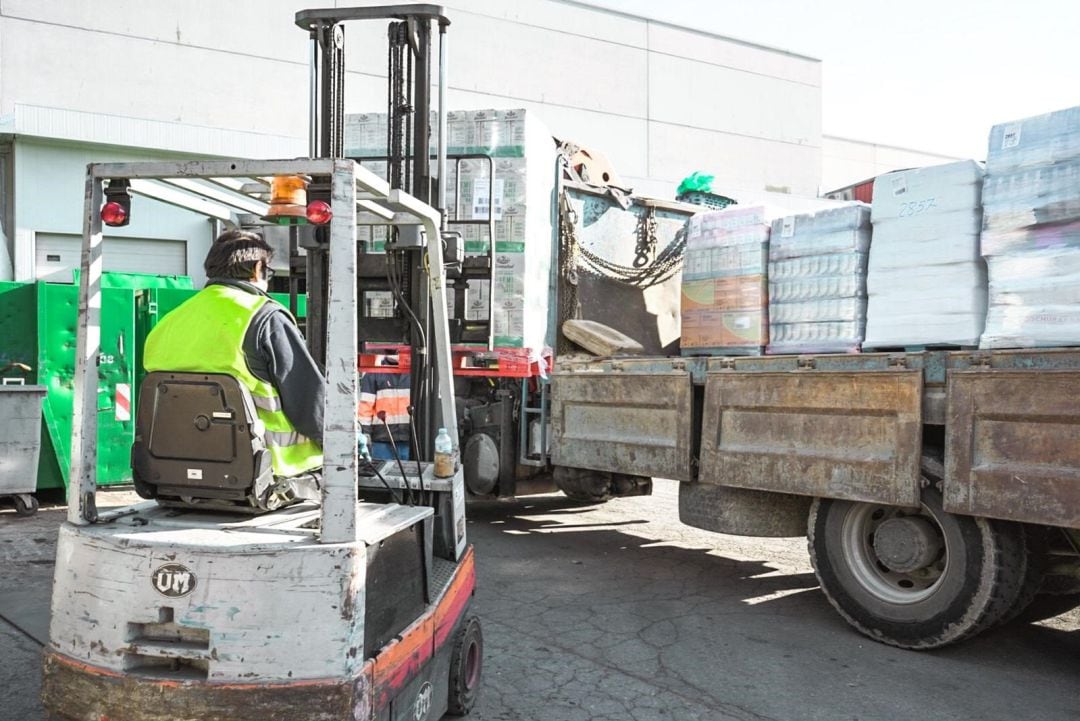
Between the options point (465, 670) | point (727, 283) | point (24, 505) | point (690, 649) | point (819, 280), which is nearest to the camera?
point (465, 670)

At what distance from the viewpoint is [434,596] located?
3.75 metres

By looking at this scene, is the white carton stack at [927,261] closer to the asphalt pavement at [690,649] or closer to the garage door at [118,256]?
the asphalt pavement at [690,649]

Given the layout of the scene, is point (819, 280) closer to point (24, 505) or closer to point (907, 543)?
point (907, 543)

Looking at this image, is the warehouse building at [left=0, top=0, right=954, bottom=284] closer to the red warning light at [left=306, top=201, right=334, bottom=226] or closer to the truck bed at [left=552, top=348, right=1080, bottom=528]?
the truck bed at [left=552, top=348, right=1080, bottom=528]

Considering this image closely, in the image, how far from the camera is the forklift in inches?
112

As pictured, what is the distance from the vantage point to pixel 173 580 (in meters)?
2.89

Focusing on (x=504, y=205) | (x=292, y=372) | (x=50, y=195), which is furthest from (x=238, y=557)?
(x=50, y=195)

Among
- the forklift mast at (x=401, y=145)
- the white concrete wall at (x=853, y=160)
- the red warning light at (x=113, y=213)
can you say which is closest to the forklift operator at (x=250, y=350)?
the red warning light at (x=113, y=213)

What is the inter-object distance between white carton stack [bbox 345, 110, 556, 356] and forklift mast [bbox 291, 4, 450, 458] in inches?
86.8

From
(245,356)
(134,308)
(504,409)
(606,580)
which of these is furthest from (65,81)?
(245,356)

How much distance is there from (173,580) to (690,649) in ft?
10.3

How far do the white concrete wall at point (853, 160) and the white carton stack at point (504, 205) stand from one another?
24814mm

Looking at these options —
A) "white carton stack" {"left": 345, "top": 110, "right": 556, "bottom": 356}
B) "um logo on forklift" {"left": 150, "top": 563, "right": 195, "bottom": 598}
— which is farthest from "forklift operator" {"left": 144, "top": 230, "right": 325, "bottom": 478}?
"white carton stack" {"left": 345, "top": 110, "right": 556, "bottom": 356}

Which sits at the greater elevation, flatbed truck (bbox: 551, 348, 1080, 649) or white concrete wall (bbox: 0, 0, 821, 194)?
white concrete wall (bbox: 0, 0, 821, 194)
